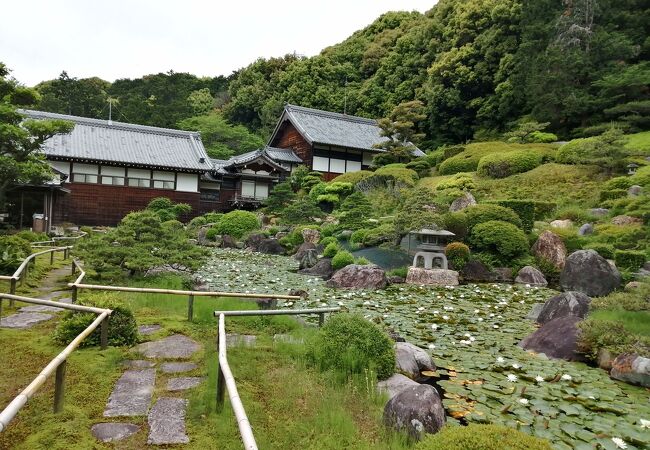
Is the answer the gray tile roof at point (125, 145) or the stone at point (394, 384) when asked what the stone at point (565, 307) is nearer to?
the stone at point (394, 384)

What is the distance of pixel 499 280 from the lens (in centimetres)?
1545

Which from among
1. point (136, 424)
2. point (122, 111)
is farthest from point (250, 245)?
point (122, 111)

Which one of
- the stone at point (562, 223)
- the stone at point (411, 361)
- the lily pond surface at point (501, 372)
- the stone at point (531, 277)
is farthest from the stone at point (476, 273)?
the stone at point (411, 361)

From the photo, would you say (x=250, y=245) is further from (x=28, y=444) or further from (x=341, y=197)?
(x=28, y=444)

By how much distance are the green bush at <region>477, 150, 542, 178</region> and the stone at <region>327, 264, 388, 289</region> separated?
1538 cm

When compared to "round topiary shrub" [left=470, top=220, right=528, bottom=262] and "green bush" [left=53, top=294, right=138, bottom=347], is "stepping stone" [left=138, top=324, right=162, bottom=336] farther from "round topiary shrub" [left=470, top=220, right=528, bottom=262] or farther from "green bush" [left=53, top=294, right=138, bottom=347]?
"round topiary shrub" [left=470, top=220, right=528, bottom=262]

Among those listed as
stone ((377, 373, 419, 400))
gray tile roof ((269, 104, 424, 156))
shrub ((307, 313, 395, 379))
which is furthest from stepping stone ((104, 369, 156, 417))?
gray tile roof ((269, 104, 424, 156))

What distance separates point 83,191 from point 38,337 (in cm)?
2491

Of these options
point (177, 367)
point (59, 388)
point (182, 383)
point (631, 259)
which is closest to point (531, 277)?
point (631, 259)

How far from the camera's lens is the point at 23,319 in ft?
21.9

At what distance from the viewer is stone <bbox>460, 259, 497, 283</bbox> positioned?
608 inches

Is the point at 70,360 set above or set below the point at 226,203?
below

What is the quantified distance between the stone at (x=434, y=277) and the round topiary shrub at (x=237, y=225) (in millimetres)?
12633

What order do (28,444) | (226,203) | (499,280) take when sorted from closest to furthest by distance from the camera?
(28,444) → (499,280) → (226,203)
